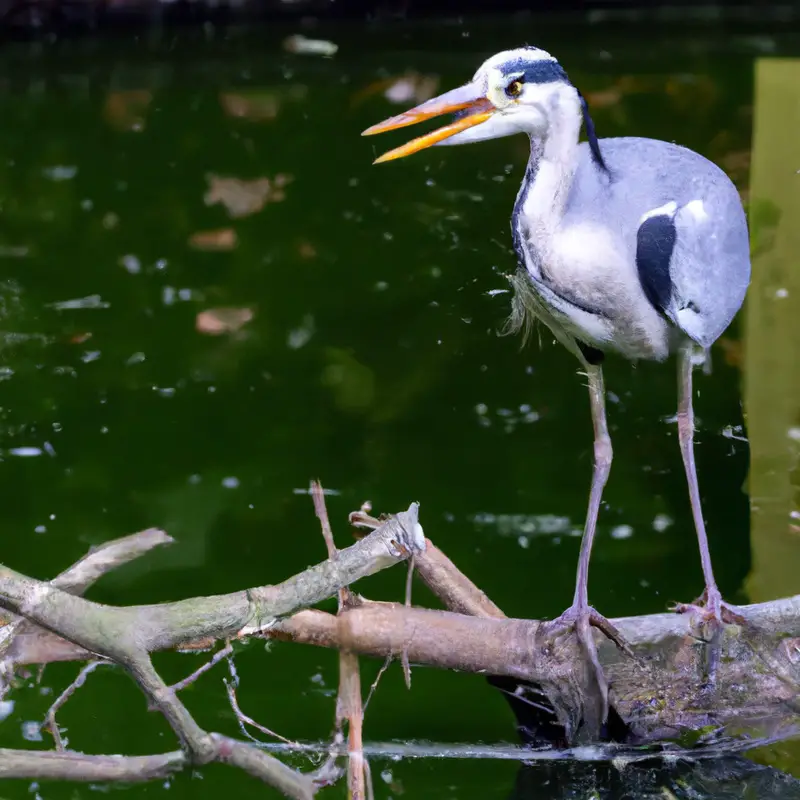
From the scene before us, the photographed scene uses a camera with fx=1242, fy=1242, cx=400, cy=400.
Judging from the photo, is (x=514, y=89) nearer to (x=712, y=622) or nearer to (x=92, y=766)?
(x=712, y=622)

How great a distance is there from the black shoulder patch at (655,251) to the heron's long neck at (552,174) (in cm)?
7

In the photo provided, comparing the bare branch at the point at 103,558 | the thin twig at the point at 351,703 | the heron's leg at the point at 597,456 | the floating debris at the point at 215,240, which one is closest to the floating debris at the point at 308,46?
the floating debris at the point at 215,240

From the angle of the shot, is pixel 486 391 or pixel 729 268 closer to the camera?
pixel 729 268

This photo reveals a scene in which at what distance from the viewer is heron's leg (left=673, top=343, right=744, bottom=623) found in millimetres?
1060

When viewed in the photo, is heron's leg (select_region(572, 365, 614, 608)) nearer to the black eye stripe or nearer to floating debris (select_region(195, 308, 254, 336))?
the black eye stripe

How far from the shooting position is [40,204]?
2469 millimetres

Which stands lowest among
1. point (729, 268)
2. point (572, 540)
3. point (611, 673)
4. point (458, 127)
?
point (572, 540)

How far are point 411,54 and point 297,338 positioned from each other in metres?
1.45

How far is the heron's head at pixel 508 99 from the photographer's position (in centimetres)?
95

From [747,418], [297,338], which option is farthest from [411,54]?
[747,418]

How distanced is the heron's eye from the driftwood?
13.8 inches

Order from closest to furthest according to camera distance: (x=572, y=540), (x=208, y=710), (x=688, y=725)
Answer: (x=688, y=725)
(x=208, y=710)
(x=572, y=540)

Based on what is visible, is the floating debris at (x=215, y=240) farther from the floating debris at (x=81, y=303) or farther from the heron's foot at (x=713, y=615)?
the heron's foot at (x=713, y=615)

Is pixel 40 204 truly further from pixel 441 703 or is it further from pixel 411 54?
pixel 441 703
